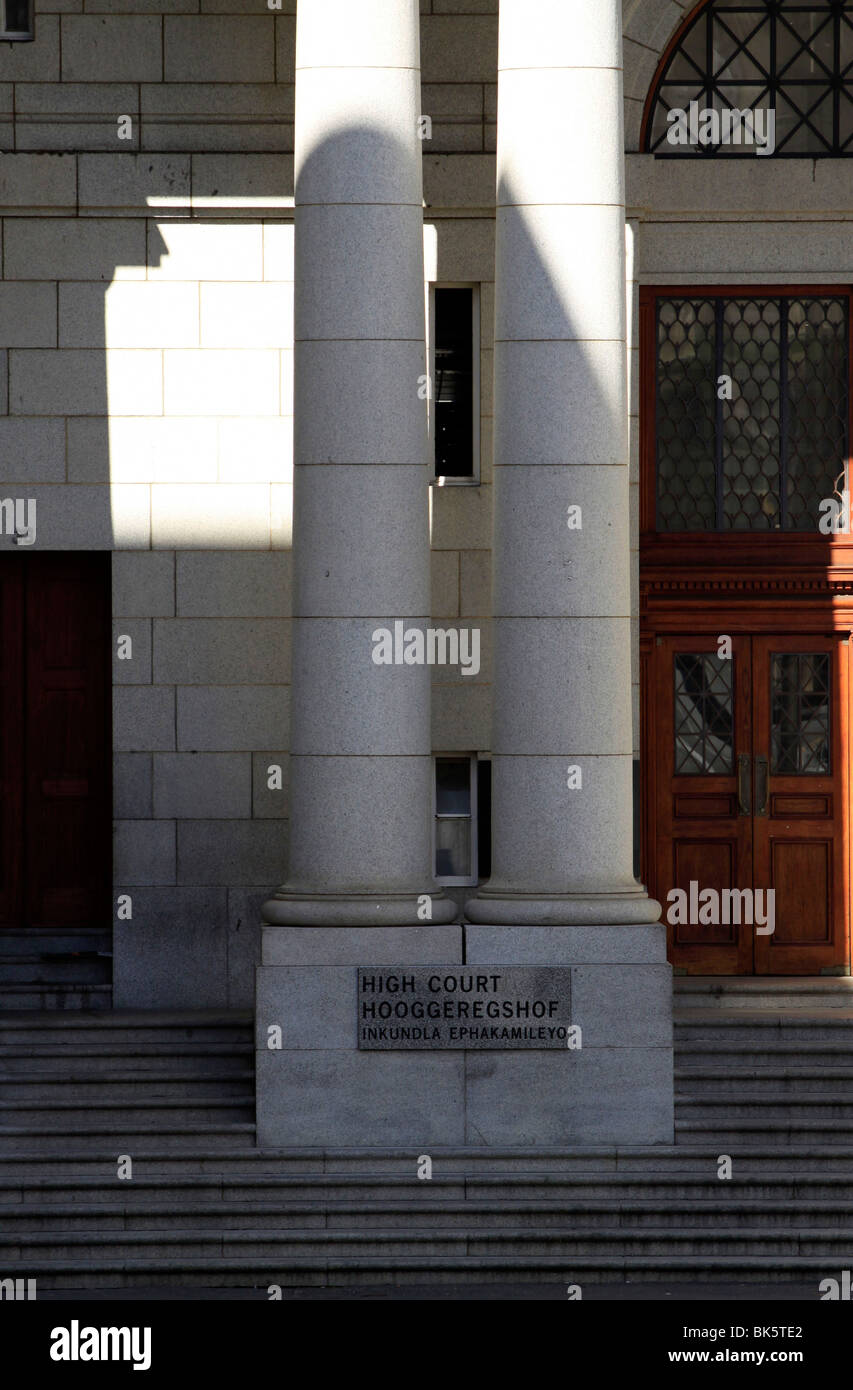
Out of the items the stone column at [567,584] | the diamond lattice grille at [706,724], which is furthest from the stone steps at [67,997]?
the diamond lattice grille at [706,724]

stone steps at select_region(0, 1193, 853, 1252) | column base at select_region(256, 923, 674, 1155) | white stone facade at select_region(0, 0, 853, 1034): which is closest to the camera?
stone steps at select_region(0, 1193, 853, 1252)

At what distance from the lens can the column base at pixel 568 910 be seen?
1452cm

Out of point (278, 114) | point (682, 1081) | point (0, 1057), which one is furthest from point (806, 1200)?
point (278, 114)

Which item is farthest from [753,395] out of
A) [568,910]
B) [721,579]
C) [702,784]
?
[568,910]

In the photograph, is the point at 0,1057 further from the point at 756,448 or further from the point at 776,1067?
the point at 756,448

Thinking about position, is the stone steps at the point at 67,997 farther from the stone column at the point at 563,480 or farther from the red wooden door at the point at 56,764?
the stone column at the point at 563,480

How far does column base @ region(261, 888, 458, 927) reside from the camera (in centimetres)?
1450

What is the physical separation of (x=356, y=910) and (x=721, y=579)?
226 inches

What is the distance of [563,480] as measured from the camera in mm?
14594

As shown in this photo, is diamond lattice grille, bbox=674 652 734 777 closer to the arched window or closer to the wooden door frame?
the wooden door frame

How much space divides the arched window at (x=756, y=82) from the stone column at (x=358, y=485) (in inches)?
170
